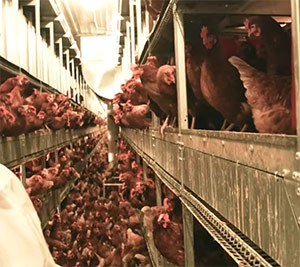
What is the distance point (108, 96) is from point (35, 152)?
5043 mm

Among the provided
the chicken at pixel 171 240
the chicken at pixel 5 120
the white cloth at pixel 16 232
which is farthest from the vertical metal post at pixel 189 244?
the chicken at pixel 5 120

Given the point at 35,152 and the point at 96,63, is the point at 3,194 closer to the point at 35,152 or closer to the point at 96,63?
the point at 35,152

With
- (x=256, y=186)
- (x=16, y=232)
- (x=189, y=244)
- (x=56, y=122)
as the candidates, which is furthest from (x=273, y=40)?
(x=56, y=122)

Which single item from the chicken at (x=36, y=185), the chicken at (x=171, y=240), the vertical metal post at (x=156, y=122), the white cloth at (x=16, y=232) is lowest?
the chicken at (x=171, y=240)

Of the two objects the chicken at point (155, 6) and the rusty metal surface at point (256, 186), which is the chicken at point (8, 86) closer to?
the chicken at point (155, 6)

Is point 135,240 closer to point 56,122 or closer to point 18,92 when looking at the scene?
point 56,122

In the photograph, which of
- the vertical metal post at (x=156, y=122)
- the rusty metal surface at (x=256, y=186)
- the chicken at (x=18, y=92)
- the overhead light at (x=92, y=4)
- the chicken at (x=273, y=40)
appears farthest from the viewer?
the overhead light at (x=92, y=4)

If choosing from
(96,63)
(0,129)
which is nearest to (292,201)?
(0,129)

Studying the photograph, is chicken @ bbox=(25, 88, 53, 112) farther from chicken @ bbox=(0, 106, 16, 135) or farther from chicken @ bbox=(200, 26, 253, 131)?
chicken @ bbox=(200, 26, 253, 131)

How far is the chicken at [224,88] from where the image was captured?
5.80ft

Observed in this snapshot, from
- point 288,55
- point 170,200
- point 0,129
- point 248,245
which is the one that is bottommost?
point 170,200

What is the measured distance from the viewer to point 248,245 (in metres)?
1.17

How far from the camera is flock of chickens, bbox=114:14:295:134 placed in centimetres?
134

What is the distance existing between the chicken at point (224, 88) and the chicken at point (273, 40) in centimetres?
24
